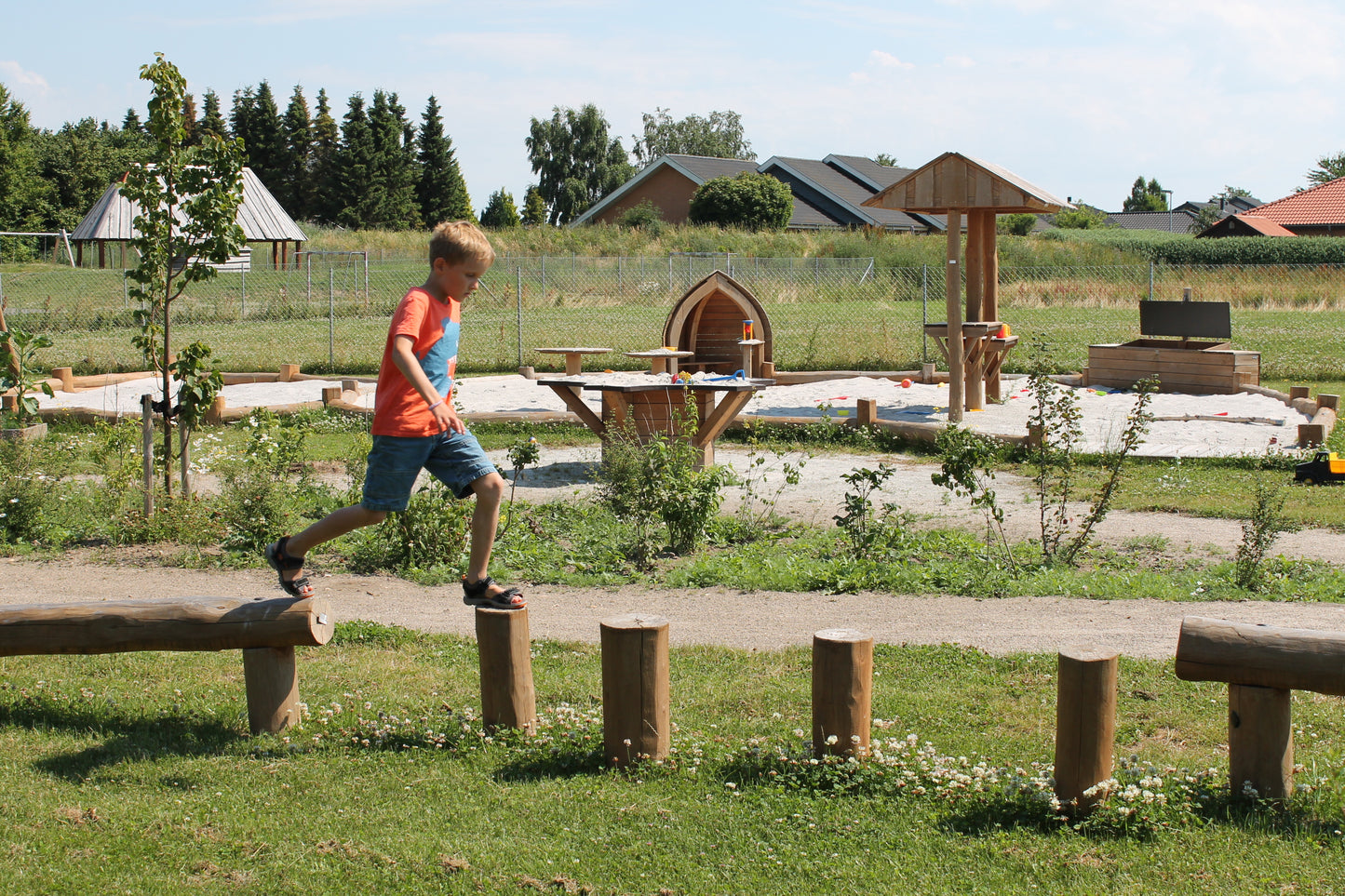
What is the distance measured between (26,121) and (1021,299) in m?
48.3

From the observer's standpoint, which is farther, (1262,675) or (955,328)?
(955,328)

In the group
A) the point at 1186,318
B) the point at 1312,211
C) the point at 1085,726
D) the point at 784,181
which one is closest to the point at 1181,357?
the point at 1186,318

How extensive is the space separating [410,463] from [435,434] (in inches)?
6.2

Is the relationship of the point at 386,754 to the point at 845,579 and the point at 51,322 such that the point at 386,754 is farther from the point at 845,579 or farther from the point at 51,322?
the point at 51,322

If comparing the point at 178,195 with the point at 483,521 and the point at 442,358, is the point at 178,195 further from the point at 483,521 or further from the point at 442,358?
the point at 483,521

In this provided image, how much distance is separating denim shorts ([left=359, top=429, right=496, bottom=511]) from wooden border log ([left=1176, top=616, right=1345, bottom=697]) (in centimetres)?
267

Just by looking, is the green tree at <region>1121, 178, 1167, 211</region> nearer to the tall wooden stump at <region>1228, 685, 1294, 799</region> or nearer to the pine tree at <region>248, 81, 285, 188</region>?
the pine tree at <region>248, 81, 285, 188</region>

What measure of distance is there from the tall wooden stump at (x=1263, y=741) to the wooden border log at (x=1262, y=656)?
48mm

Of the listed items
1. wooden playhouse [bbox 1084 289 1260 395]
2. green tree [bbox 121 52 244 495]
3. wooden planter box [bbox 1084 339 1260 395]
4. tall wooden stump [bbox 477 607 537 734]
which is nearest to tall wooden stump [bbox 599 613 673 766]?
tall wooden stump [bbox 477 607 537 734]

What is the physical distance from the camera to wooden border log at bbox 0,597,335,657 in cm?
445

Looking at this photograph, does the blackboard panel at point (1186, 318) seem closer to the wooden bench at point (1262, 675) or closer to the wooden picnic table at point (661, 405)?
the wooden picnic table at point (661, 405)

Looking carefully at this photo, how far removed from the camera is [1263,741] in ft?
12.6

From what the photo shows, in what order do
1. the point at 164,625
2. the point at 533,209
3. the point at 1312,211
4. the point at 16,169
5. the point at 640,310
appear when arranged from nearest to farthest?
the point at 164,625 < the point at 640,310 < the point at 16,169 < the point at 1312,211 < the point at 533,209

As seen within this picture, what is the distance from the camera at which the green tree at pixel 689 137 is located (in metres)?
93.8
